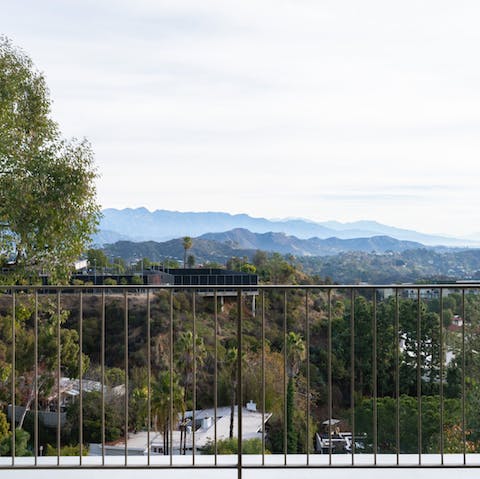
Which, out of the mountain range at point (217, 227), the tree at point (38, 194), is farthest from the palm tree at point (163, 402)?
the mountain range at point (217, 227)

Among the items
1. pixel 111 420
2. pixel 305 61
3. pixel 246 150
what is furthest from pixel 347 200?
pixel 111 420

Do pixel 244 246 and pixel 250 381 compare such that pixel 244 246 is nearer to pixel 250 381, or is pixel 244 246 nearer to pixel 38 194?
pixel 250 381

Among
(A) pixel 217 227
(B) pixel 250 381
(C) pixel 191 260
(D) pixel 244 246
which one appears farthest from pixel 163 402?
(A) pixel 217 227

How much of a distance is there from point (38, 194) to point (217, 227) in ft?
128

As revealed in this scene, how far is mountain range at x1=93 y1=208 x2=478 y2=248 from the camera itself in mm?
48781

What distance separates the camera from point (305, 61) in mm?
33375

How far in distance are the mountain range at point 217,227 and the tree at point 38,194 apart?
34.6 m

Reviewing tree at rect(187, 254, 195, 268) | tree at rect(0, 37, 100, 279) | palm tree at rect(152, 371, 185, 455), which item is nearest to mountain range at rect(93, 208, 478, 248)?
tree at rect(187, 254, 195, 268)

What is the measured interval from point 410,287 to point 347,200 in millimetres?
60324

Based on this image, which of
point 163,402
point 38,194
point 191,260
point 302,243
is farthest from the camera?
point 302,243

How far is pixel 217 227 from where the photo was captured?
4956 centimetres

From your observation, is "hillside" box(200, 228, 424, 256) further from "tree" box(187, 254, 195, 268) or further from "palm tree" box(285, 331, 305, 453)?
"palm tree" box(285, 331, 305, 453)

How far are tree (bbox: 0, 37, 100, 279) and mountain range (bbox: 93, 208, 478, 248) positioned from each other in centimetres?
3464

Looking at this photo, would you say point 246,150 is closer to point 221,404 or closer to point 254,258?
point 254,258
